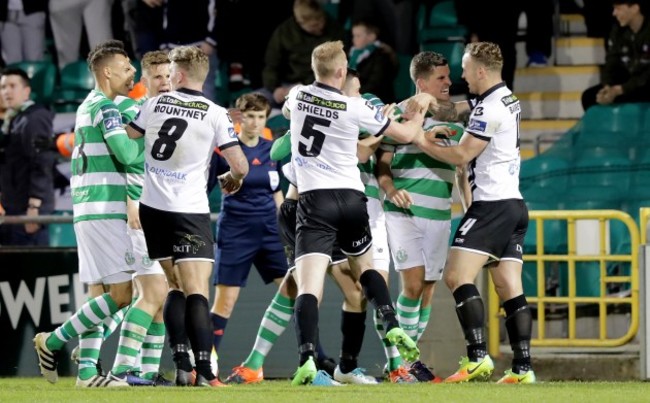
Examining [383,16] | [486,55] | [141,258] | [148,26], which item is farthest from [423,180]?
[148,26]

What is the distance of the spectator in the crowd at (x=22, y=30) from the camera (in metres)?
16.8

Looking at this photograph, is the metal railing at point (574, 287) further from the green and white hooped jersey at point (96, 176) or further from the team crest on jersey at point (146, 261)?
the green and white hooped jersey at point (96, 176)

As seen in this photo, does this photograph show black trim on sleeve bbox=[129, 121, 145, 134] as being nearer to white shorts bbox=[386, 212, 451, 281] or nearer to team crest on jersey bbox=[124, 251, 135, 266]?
team crest on jersey bbox=[124, 251, 135, 266]

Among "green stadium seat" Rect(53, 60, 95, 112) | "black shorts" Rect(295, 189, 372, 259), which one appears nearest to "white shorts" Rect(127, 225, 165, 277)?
"black shorts" Rect(295, 189, 372, 259)

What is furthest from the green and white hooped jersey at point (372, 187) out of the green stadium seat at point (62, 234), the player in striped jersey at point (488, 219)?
the green stadium seat at point (62, 234)

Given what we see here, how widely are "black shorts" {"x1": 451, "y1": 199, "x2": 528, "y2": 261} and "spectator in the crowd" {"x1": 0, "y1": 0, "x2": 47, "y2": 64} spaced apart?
8703mm

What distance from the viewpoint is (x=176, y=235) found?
8844 millimetres

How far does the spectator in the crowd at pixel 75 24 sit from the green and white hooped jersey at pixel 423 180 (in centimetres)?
719

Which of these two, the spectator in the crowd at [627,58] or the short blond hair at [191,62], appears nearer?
the short blond hair at [191,62]

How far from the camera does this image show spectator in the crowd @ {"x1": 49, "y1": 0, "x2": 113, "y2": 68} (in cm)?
1653

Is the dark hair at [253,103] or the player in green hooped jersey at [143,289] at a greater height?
the dark hair at [253,103]

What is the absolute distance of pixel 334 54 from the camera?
8836 mm

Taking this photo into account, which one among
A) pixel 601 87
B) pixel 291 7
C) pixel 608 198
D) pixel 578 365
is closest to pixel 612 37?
pixel 601 87

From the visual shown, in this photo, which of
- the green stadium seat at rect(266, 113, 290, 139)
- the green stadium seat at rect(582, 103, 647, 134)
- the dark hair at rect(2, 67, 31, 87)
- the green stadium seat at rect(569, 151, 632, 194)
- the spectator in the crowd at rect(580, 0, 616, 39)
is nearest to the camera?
the green stadium seat at rect(569, 151, 632, 194)
